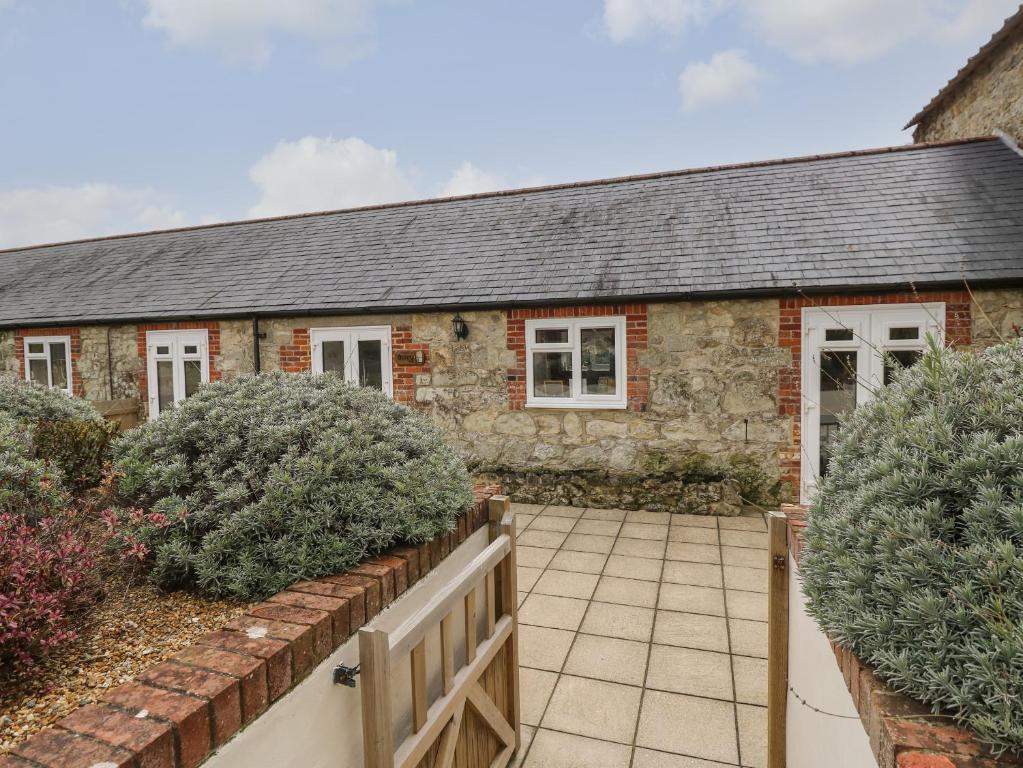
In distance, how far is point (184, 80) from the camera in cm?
1004

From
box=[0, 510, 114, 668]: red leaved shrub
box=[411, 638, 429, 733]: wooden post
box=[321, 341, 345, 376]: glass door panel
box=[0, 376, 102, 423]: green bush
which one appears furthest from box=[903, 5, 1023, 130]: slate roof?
box=[0, 376, 102, 423]: green bush

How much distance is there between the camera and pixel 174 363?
8781 millimetres

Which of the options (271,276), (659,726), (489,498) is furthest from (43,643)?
(271,276)

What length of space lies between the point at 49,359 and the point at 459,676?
37.7ft

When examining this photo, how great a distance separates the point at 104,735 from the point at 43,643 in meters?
0.44

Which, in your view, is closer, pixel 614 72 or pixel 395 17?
pixel 395 17

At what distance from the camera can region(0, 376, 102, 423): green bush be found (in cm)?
402

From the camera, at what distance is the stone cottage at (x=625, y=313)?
6.14 m

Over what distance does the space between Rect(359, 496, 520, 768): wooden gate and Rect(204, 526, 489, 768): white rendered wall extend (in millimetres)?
61

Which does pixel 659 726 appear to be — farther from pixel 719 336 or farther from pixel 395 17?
pixel 395 17

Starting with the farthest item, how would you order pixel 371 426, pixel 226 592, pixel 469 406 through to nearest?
pixel 469 406 < pixel 371 426 < pixel 226 592

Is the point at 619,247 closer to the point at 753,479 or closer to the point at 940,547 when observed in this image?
the point at 753,479

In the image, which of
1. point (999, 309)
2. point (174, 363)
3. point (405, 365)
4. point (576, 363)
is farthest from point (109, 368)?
point (999, 309)

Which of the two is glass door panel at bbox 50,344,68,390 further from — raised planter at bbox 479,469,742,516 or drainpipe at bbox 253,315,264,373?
raised planter at bbox 479,469,742,516
